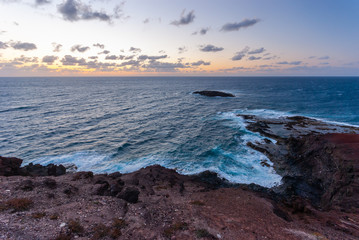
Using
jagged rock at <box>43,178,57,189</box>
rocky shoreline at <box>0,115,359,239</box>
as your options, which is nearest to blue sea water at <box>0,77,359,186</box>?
rocky shoreline at <box>0,115,359,239</box>

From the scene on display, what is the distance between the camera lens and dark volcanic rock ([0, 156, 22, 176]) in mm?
20263

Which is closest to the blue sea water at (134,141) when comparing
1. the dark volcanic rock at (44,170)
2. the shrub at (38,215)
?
the dark volcanic rock at (44,170)

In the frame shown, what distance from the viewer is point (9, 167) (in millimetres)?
20859

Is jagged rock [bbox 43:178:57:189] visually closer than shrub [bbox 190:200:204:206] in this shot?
No

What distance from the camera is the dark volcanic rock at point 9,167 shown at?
66.5 feet

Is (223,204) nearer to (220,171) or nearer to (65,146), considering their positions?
(220,171)

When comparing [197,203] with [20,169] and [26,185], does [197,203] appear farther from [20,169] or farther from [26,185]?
[20,169]

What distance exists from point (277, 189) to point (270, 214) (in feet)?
26.9

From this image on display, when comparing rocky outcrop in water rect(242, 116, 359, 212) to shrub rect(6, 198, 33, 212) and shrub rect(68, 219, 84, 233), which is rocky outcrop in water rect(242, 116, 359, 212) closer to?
shrub rect(68, 219, 84, 233)

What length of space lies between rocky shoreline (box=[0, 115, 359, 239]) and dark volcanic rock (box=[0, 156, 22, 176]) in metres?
0.08

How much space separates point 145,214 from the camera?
14.5 m

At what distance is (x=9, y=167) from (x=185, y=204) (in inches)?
833

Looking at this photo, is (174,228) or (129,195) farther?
(129,195)

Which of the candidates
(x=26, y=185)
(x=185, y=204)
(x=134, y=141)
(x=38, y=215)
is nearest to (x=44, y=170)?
(x=26, y=185)
